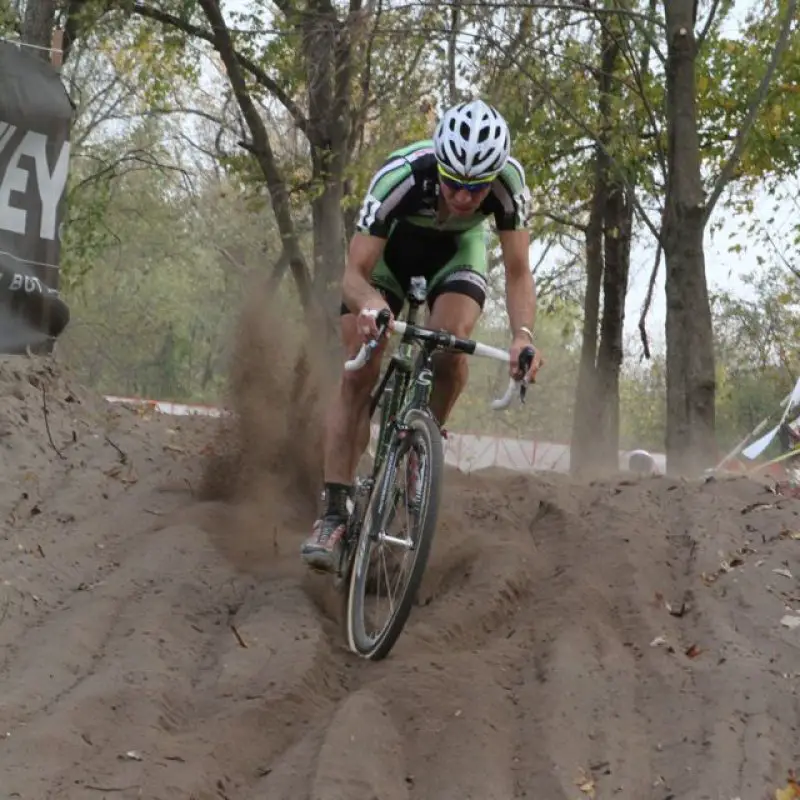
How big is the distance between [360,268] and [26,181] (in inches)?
162

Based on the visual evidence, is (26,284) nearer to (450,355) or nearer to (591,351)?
(450,355)

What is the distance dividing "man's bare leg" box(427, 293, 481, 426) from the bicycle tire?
26.7 inches

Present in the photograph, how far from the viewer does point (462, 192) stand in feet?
16.3

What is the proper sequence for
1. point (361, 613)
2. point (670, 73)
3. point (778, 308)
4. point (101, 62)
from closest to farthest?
point (361, 613) < point (670, 73) < point (101, 62) < point (778, 308)

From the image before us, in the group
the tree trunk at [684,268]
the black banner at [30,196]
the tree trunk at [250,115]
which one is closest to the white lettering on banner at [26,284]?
the black banner at [30,196]

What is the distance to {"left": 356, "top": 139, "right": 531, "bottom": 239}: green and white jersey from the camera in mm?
5270

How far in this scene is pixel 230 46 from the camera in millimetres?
19641

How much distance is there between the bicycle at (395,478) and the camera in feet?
15.1

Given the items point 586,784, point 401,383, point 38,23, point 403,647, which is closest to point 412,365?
point 401,383

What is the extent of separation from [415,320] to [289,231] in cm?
1454

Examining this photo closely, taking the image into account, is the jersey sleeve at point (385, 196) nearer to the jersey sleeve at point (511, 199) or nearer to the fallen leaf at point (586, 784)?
the jersey sleeve at point (511, 199)

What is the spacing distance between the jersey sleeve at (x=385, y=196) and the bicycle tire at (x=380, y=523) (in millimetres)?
898

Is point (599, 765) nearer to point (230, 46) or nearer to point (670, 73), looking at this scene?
point (670, 73)

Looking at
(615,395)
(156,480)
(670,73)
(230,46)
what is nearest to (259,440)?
(156,480)
